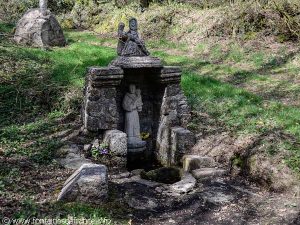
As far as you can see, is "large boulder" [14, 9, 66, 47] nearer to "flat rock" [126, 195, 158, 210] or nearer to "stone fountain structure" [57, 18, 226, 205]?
"stone fountain structure" [57, 18, 226, 205]

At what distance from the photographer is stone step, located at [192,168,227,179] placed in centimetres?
650

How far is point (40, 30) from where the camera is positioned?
14.3 meters

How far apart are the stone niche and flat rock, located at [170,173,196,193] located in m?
1.03

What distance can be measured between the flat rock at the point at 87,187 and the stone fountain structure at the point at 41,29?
10.0 meters

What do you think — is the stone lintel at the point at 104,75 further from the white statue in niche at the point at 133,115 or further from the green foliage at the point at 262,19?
the green foliage at the point at 262,19

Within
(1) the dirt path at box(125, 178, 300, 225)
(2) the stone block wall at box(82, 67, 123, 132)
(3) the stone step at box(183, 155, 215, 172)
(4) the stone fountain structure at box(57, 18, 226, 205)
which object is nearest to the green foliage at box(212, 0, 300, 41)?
(4) the stone fountain structure at box(57, 18, 226, 205)

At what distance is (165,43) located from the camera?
1694cm

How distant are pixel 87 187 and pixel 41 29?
424 inches

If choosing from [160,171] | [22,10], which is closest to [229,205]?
[160,171]

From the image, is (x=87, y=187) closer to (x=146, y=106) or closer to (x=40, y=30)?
(x=146, y=106)

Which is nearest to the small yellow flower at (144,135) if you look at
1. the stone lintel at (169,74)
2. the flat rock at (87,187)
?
the stone lintel at (169,74)

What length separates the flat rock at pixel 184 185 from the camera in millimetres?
6008

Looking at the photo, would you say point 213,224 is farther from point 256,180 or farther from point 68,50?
point 68,50

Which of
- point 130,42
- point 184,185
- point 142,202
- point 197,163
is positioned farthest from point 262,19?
point 142,202
